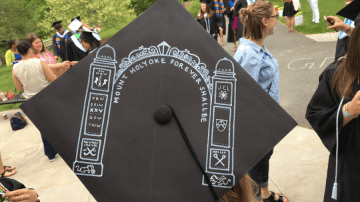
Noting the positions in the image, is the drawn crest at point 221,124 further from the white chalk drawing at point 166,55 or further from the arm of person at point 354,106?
the arm of person at point 354,106

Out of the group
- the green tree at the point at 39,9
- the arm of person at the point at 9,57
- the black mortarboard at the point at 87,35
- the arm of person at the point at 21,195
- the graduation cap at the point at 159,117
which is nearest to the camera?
the graduation cap at the point at 159,117

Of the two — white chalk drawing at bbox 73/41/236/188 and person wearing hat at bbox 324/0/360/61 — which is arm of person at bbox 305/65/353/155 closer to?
Answer: person wearing hat at bbox 324/0/360/61

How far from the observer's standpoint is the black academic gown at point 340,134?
158 cm

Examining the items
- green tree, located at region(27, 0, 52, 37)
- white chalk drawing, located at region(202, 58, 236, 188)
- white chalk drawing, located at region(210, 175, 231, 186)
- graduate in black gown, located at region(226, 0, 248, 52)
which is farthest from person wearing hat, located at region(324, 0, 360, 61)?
green tree, located at region(27, 0, 52, 37)

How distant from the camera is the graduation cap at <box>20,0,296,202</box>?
119cm

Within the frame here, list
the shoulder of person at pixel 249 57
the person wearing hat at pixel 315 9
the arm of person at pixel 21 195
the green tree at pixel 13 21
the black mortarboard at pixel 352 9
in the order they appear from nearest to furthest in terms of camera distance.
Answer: the arm of person at pixel 21 195, the black mortarboard at pixel 352 9, the shoulder of person at pixel 249 57, the person wearing hat at pixel 315 9, the green tree at pixel 13 21

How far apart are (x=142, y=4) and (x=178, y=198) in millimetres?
21290

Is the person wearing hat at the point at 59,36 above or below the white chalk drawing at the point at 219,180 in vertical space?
above

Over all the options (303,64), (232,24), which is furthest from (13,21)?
(303,64)

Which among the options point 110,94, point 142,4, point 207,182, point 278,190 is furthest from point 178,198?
point 142,4

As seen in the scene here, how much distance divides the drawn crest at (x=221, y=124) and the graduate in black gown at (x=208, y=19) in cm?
669

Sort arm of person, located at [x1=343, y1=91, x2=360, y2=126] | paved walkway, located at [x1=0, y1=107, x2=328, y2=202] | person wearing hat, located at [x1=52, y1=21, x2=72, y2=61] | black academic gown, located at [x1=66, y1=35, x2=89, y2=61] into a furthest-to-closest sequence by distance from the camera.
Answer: person wearing hat, located at [x1=52, y1=21, x2=72, y2=61] < black academic gown, located at [x1=66, y1=35, x2=89, y2=61] < paved walkway, located at [x1=0, y1=107, x2=328, y2=202] < arm of person, located at [x1=343, y1=91, x2=360, y2=126]

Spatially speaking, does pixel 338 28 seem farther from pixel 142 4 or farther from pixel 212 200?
pixel 142 4

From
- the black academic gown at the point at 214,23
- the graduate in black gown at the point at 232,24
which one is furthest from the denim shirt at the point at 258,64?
the black academic gown at the point at 214,23
